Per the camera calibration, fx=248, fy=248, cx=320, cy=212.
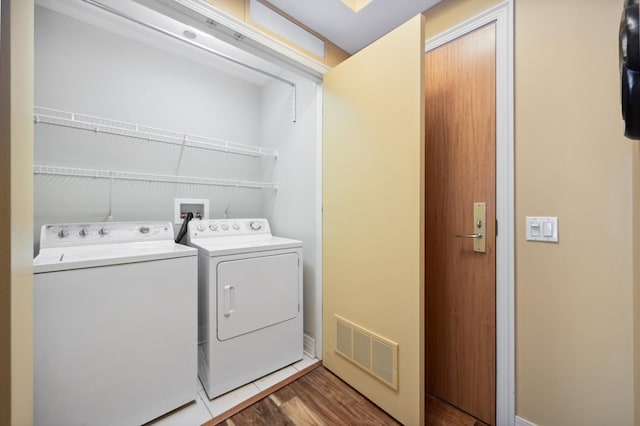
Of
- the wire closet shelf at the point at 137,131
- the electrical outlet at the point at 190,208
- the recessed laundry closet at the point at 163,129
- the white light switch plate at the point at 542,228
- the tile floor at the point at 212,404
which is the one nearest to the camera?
the white light switch plate at the point at 542,228

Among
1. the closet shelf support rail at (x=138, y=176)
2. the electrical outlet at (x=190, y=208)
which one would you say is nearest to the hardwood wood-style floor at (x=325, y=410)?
the electrical outlet at (x=190, y=208)

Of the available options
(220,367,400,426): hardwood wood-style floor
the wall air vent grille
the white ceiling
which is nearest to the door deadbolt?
the wall air vent grille

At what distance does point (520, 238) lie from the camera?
1.29 metres

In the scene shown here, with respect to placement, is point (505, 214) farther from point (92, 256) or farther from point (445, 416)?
point (92, 256)

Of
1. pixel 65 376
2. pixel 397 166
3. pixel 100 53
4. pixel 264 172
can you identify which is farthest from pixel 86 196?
pixel 397 166

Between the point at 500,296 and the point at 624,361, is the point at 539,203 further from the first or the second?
the point at 624,361

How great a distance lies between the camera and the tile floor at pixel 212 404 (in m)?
1.40

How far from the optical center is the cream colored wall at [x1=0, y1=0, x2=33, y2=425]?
678mm

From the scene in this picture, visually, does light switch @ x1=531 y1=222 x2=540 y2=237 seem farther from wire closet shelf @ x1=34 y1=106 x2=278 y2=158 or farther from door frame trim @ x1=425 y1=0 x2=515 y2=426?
wire closet shelf @ x1=34 y1=106 x2=278 y2=158

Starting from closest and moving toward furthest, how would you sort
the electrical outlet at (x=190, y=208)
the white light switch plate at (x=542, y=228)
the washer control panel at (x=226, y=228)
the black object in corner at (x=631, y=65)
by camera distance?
the black object in corner at (x=631, y=65)
the white light switch plate at (x=542, y=228)
the washer control panel at (x=226, y=228)
the electrical outlet at (x=190, y=208)

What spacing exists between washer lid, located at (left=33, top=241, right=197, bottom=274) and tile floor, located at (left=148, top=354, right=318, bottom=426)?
0.92 metres

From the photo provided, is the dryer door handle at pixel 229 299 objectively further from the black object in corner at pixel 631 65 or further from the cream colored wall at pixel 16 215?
the black object in corner at pixel 631 65

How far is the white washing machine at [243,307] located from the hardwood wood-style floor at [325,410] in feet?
0.80

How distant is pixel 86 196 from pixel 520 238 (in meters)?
2.80
